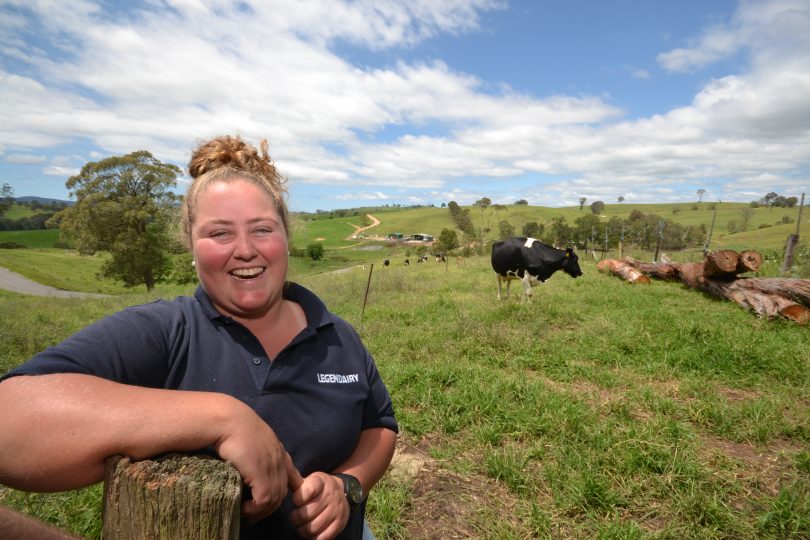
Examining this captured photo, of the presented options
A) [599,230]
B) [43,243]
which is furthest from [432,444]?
[43,243]

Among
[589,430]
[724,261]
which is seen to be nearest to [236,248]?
[589,430]

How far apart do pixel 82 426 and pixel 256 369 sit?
599mm

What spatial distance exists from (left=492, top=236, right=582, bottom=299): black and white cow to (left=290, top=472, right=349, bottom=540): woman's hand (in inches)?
405

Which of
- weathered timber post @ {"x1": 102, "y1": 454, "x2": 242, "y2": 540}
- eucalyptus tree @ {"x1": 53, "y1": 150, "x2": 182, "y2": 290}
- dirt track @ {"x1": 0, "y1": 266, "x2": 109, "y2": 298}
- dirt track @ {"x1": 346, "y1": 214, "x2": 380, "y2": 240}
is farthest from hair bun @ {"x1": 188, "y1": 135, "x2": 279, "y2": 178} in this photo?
dirt track @ {"x1": 346, "y1": 214, "x2": 380, "y2": 240}

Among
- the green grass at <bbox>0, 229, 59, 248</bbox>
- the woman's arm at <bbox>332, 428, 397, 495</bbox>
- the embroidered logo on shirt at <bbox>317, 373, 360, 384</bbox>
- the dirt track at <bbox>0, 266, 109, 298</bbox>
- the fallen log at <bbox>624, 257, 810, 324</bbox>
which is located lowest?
the dirt track at <bbox>0, 266, 109, 298</bbox>

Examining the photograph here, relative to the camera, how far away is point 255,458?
2.98 feet

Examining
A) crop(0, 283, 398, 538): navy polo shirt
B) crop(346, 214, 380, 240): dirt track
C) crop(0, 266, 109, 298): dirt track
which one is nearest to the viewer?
crop(0, 283, 398, 538): navy polo shirt

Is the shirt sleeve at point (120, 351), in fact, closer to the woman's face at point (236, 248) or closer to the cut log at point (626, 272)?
the woman's face at point (236, 248)

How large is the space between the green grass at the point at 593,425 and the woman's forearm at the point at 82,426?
1.45 m

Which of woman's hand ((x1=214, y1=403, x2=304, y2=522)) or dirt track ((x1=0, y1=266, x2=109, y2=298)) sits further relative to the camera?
dirt track ((x1=0, y1=266, x2=109, y2=298))

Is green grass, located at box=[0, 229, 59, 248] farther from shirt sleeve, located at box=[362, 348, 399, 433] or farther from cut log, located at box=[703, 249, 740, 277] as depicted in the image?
shirt sleeve, located at box=[362, 348, 399, 433]

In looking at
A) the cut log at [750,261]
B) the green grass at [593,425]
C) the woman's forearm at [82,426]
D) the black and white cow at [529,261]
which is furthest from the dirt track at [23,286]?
the cut log at [750,261]

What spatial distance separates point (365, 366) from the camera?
1.70m

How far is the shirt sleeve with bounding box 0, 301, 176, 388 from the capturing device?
89 centimetres
